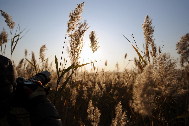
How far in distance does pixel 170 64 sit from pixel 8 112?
3.64 feet

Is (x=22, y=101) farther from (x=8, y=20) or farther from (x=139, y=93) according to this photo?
(x=8, y=20)

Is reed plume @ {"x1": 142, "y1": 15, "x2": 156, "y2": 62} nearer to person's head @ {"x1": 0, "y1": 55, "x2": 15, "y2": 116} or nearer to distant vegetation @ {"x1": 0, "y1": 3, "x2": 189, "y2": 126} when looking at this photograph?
distant vegetation @ {"x1": 0, "y1": 3, "x2": 189, "y2": 126}

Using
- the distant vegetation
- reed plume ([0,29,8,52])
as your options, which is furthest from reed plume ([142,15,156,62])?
reed plume ([0,29,8,52])

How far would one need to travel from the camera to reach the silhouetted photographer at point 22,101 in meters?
1.26

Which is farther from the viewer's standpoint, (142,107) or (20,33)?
(20,33)

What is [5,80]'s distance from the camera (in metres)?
1.30

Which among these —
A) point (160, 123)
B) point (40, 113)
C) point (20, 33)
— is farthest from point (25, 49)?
point (40, 113)

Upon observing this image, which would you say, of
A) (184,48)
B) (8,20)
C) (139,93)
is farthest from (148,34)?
(8,20)

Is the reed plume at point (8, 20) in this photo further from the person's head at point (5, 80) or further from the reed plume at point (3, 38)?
the person's head at point (5, 80)

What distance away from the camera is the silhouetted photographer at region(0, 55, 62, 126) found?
49.6 inches

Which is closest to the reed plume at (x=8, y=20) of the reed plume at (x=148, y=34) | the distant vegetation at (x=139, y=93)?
the distant vegetation at (x=139, y=93)

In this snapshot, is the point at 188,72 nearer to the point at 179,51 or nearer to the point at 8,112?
the point at 179,51

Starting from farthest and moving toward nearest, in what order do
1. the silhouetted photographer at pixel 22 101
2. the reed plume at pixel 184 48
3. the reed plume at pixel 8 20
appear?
1. the reed plume at pixel 8 20
2. the reed plume at pixel 184 48
3. the silhouetted photographer at pixel 22 101

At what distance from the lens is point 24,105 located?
55.0 inches
